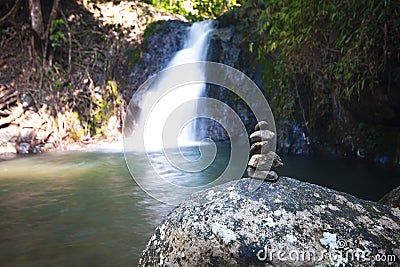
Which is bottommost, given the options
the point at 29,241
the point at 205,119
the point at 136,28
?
the point at 29,241

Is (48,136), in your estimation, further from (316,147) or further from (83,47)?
(316,147)

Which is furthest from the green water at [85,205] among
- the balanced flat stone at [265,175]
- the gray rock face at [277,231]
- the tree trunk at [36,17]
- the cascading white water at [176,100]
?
the tree trunk at [36,17]

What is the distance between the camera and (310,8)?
4.59 metres

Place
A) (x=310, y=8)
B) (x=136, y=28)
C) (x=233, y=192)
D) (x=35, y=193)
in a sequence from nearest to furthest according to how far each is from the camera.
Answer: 1. (x=233, y=192)
2. (x=35, y=193)
3. (x=310, y=8)
4. (x=136, y=28)

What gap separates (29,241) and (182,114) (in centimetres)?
639

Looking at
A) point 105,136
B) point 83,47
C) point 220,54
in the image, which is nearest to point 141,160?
point 105,136

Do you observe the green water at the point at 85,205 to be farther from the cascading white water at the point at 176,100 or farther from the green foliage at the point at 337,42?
the cascading white water at the point at 176,100

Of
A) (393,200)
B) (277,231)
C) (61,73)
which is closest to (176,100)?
(61,73)

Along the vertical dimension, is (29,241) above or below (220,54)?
below

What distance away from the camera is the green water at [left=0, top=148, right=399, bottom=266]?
2.62 metres

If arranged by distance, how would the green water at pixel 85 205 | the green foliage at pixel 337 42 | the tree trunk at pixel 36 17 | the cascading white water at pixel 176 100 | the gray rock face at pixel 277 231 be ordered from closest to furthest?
the gray rock face at pixel 277 231 → the green water at pixel 85 205 → the green foliage at pixel 337 42 → the tree trunk at pixel 36 17 → the cascading white water at pixel 176 100

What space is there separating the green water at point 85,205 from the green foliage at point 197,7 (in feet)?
25.2

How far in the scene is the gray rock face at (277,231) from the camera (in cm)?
152

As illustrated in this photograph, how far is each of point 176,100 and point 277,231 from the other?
792 cm
